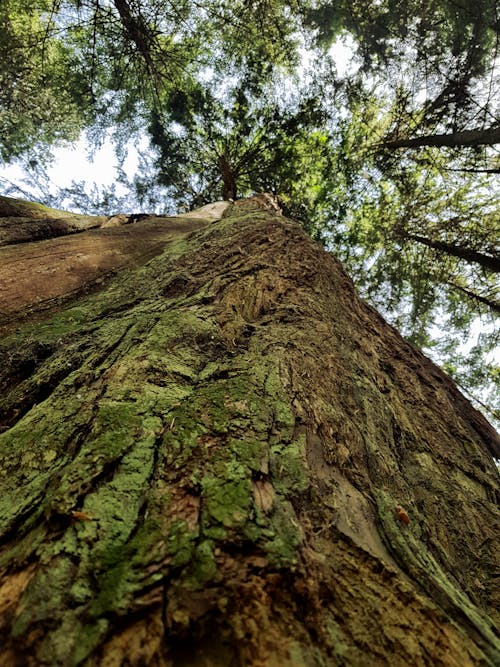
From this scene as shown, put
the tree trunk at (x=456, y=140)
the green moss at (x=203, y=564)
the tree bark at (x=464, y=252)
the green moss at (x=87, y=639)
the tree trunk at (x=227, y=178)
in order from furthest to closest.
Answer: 1. the tree trunk at (x=227, y=178)
2. the tree bark at (x=464, y=252)
3. the tree trunk at (x=456, y=140)
4. the green moss at (x=203, y=564)
5. the green moss at (x=87, y=639)

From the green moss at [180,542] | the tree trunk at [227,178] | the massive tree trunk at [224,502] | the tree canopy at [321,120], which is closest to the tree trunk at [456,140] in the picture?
the tree canopy at [321,120]

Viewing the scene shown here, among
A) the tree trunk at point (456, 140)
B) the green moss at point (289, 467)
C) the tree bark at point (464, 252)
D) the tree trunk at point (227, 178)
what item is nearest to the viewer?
the green moss at point (289, 467)

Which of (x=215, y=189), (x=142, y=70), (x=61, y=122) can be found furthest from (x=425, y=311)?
(x=61, y=122)

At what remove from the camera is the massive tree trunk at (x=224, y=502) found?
801 millimetres

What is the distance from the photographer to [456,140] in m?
7.42

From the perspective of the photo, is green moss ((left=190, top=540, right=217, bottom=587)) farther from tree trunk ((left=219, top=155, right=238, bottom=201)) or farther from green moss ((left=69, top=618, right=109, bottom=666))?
tree trunk ((left=219, top=155, right=238, bottom=201))

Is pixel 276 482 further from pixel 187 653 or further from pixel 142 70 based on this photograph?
pixel 142 70

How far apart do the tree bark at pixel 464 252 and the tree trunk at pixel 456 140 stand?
204cm

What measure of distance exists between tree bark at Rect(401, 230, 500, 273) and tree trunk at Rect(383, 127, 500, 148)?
204cm

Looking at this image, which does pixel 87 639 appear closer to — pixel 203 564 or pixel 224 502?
pixel 203 564

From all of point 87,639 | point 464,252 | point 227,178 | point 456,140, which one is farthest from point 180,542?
point 227,178

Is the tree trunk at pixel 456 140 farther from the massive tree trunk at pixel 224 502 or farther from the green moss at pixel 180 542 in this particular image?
the green moss at pixel 180 542

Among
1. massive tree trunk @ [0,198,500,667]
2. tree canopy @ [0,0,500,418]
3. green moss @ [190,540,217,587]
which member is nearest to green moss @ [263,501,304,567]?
massive tree trunk @ [0,198,500,667]

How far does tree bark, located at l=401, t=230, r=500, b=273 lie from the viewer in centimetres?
738
